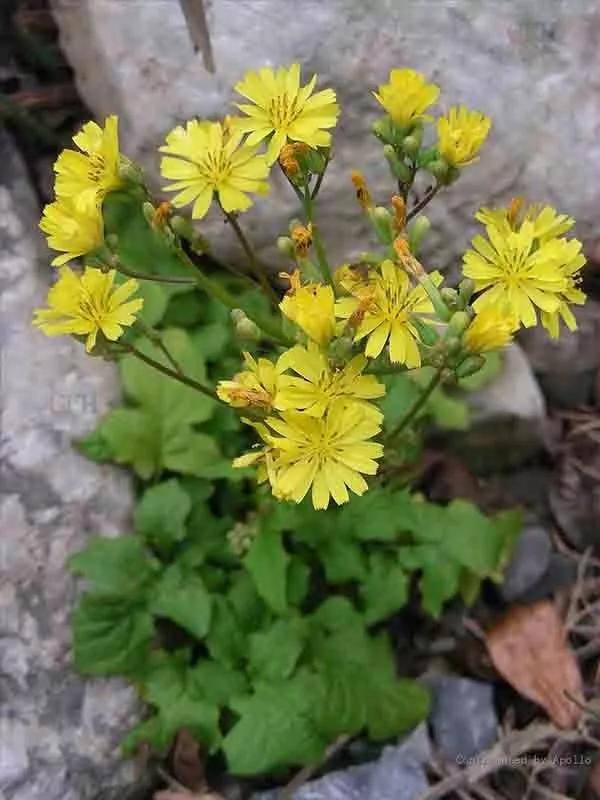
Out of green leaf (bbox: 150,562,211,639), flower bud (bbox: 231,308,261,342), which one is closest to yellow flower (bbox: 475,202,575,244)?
flower bud (bbox: 231,308,261,342)

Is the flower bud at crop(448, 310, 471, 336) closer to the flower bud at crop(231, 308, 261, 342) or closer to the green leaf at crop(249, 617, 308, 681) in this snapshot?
the flower bud at crop(231, 308, 261, 342)

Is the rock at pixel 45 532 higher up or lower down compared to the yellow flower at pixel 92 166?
lower down

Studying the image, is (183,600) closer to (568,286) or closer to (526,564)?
(526,564)

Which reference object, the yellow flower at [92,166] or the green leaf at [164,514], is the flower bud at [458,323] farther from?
the green leaf at [164,514]

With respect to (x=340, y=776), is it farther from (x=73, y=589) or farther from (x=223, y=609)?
(x=73, y=589)

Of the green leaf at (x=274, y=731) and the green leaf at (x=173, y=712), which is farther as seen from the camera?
the green leaf at (x=173, y=712)

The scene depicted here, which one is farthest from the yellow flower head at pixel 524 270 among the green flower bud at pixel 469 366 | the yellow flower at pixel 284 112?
the yellow flower at pixel 284 112

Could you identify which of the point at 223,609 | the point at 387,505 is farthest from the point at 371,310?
the point at 223,609
